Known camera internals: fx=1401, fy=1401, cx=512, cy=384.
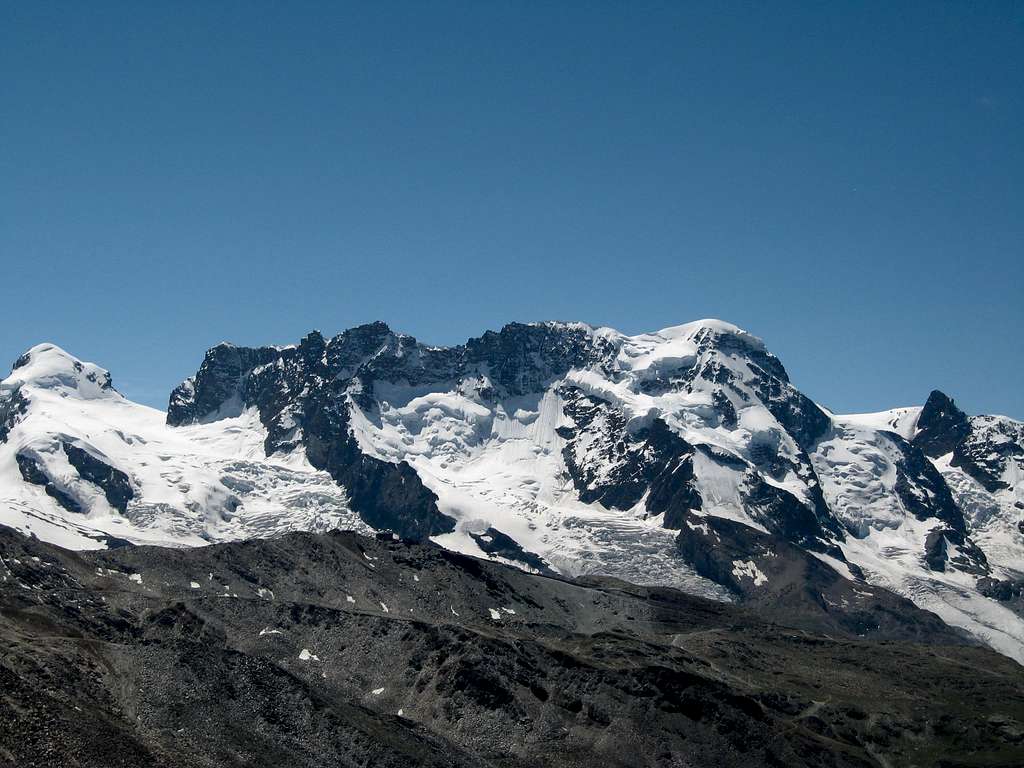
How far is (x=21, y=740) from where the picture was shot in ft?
625

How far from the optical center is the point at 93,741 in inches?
7741

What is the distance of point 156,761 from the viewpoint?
200 metres

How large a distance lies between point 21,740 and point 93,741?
10185mm

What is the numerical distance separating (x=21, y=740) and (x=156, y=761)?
→ 62.9ft

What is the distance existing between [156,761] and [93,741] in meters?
9.32
